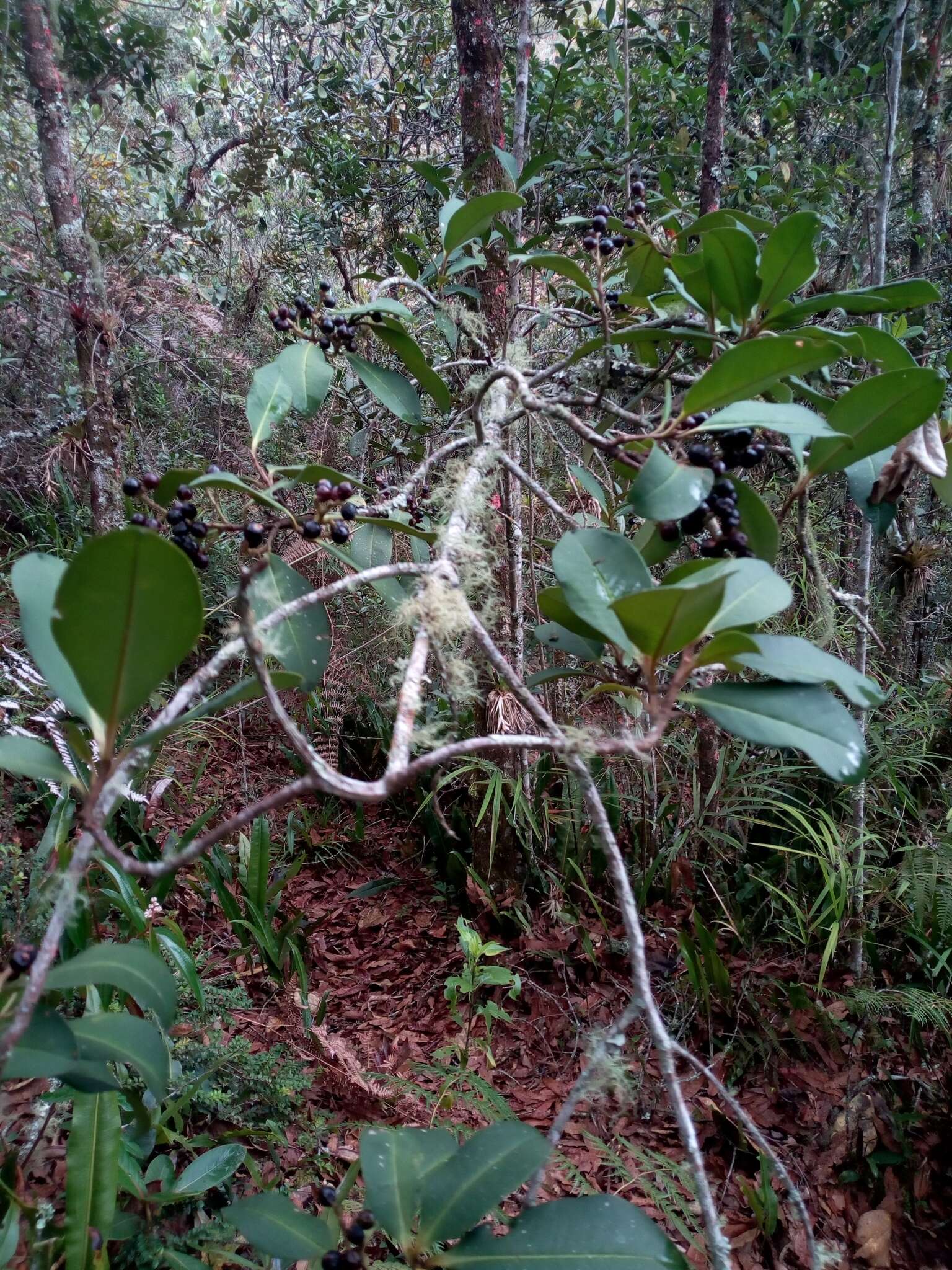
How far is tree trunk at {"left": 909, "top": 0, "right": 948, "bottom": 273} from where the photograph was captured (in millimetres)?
2744

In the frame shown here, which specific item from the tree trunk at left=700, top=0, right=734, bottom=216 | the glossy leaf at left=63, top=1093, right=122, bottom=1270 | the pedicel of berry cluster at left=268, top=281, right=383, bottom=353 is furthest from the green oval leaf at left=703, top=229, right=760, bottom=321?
the tree trunk at left=700, top=0, right=734, bottom=216

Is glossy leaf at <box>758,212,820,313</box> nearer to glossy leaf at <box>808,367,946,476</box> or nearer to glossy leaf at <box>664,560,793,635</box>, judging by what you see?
glossy leaf at <box>808,367,946,476</box>

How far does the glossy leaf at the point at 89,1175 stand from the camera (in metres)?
0.89

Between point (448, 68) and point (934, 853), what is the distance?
3657 mm

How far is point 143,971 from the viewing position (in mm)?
516

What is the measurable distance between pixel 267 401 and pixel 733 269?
0.47 m

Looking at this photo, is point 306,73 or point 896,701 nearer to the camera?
point 896,701

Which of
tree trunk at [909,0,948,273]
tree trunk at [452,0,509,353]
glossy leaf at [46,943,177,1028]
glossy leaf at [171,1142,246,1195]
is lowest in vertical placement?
glossy leaf at [171,1142,246,1195]

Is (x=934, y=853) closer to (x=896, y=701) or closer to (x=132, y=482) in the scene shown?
(x=896, y=701)

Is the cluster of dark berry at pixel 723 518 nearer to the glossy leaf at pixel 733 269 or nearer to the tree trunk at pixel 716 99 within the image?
the glossy leaf at pixel 733 269

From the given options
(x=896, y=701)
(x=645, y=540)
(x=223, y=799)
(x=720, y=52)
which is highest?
(x=720, y=52)

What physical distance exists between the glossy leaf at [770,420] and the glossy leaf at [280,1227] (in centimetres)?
68

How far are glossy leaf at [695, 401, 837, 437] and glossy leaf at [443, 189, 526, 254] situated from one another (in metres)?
0.48

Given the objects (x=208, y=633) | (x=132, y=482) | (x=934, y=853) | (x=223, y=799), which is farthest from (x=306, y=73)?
(x=934, y=853)
